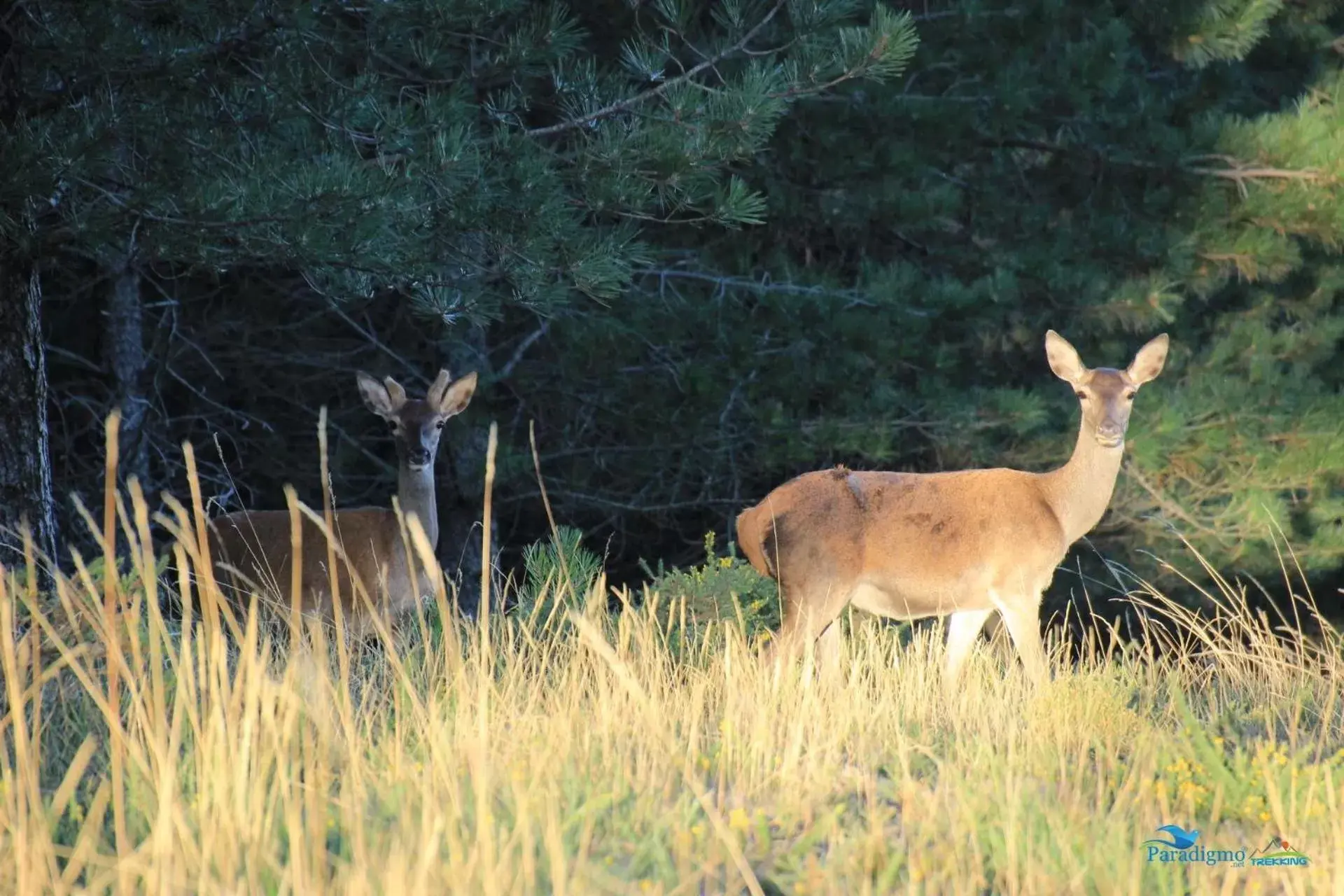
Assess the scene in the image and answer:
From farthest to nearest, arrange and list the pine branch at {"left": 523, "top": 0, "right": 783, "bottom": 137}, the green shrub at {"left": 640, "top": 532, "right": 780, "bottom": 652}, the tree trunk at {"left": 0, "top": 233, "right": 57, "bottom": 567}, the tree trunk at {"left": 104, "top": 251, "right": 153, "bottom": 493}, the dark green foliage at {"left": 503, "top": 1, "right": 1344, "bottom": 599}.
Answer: the dark green foliage at {"left": 503, "top": 1, "right": 1344, "bottom": 599}, the tree trunk at {"left": 104, "top": 251, "right": 153, "bottom": 493}, the green shrub at {"left": 640, "top": 532, "right": 780, "bottom": 652}, the pine branch at {"left": 523, "top": 0, "right": 783, "bottom": 137}, the tree trunk at {"left": 0, "top": 233, "right": 57, "bottom": 567}

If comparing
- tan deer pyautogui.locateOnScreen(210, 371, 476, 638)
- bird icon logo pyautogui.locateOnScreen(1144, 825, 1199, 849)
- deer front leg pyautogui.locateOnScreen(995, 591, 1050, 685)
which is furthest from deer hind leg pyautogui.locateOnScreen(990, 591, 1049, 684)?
bird icon logo pyautogui.locateOnScreen(1144, 825, 1199, 849)

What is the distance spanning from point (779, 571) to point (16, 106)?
340 cm

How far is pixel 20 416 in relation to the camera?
266 inches

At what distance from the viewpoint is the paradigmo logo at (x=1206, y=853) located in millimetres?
3729

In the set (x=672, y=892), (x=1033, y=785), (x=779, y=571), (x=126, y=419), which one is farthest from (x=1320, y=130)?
(x=672, y=892)

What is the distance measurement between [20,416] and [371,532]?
1640 mm

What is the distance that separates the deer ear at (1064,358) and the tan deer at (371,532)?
2.57 metres

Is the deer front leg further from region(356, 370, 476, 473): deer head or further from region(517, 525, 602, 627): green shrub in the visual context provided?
region(356, 370, 476, 473): deer head

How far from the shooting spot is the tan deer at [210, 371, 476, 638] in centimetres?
766

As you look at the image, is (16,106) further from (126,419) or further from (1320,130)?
(1320,130)

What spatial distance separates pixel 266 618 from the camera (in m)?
7.14

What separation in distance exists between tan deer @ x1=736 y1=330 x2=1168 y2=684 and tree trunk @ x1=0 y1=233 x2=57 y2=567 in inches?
110

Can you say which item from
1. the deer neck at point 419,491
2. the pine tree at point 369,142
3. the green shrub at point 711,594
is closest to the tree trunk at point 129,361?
the deer neck at point 419,491

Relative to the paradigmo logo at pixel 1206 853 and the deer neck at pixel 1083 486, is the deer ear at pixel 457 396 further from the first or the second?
the paradigmo logo at pixel 1206 853
